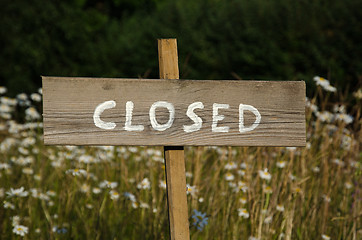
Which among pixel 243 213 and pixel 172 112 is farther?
pixel 243 213

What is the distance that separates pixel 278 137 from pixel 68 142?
0.79 metres

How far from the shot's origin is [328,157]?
314 centimetres

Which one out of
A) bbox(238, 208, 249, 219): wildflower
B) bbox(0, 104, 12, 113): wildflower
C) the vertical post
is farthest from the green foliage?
the vertical post

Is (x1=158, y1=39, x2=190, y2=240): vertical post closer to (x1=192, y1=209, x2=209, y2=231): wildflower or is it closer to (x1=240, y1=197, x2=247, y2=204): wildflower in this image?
(x1=192, y1=209, x2=209, y2=231): wildflower

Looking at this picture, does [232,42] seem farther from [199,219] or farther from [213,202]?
[199,219]

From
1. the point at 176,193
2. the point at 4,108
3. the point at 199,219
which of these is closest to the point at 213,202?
the point at 199,219

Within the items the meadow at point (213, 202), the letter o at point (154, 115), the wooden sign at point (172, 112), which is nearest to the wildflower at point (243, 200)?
the meadow at point (213, 202)

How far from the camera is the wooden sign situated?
5.49 feet

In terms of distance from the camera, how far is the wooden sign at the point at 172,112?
5.49 ft

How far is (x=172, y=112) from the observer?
5.73ft

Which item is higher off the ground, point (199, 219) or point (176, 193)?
point (176, 193)

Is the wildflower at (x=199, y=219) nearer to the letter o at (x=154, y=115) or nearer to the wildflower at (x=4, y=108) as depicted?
the letter o at (x=154, y=115)

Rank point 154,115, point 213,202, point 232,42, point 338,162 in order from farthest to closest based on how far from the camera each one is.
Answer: point 232,42, point 338,162, point 213,202, point 154,115

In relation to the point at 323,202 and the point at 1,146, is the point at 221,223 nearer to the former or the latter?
the point at 323,202
